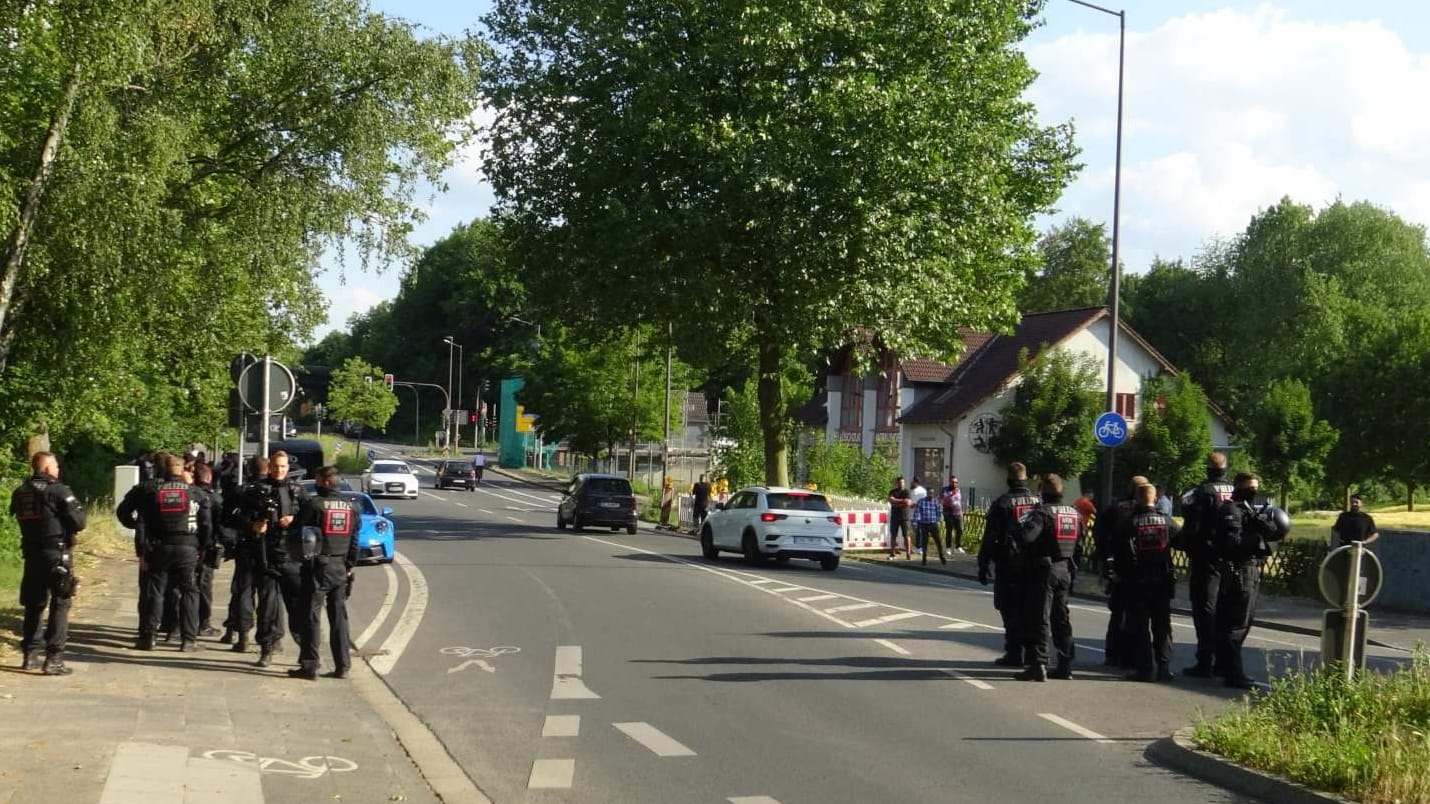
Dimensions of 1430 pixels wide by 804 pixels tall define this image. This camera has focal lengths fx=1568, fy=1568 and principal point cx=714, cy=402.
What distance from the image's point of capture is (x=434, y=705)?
11.4 metres

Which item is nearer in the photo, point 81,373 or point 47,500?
point 47,500

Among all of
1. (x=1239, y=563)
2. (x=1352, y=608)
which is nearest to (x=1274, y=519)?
(x=1239, y=563)

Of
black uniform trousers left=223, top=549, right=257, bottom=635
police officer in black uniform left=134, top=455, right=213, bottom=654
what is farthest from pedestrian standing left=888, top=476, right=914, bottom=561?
police officer in black uniform left=134, top=455, right=213, bottom=654

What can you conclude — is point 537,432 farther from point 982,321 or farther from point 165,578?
point 165,578

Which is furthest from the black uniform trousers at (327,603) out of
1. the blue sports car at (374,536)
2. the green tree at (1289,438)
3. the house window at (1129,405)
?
the green tree at (1289,438)

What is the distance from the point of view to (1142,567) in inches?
537

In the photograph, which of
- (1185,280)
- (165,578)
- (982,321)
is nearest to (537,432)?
(1185,280)

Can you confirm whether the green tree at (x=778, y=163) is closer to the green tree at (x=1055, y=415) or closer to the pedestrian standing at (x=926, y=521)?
the pedestrian standing at (x=926, y=521)

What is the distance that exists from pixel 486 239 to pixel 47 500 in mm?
29645

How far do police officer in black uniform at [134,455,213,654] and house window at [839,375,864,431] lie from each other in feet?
159

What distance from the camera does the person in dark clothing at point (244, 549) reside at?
1370 cm

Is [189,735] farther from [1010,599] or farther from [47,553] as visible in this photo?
[1010,599]

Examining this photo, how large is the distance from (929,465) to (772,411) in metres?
18.5

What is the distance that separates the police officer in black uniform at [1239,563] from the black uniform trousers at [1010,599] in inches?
66.2
